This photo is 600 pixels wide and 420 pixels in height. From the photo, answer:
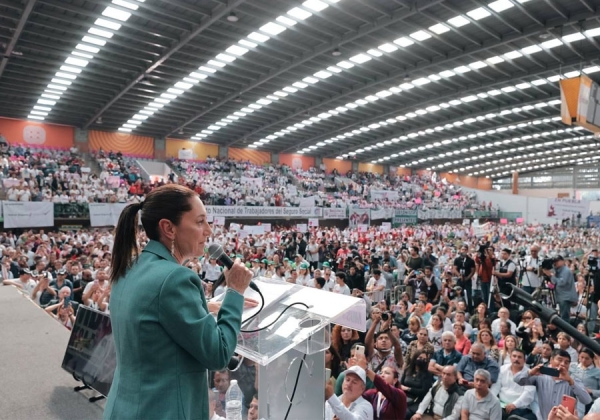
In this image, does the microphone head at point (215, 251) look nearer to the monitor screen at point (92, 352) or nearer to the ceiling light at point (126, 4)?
the monitor screen at point (92, 352)

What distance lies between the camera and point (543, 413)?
447 cm

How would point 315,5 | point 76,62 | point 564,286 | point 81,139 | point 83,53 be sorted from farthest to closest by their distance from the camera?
point 81,139
point 76,62
point 83,53
point 315,5
point 564,286

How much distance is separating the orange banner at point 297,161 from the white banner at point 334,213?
12.7 meters

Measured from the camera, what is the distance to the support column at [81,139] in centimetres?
2811

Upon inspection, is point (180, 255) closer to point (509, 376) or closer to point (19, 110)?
point (509, 376)

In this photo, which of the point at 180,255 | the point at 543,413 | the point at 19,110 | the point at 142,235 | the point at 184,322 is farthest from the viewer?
the point at 19,110

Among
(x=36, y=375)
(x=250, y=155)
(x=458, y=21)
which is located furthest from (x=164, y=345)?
A: (x=250, y=155)

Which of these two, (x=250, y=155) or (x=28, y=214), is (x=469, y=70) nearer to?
(x=28, y=214)

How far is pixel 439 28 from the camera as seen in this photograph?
15.5m

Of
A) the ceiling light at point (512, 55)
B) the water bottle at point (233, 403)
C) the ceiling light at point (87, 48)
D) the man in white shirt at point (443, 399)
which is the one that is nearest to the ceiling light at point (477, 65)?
the ceiling light at point (512, 55)

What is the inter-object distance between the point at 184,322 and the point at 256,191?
87.7ft

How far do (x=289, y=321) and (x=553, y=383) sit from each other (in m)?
4.19

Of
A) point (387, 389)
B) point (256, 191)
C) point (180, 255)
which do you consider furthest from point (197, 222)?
point (256, 191)

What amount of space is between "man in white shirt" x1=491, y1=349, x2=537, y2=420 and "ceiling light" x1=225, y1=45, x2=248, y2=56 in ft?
51.4
